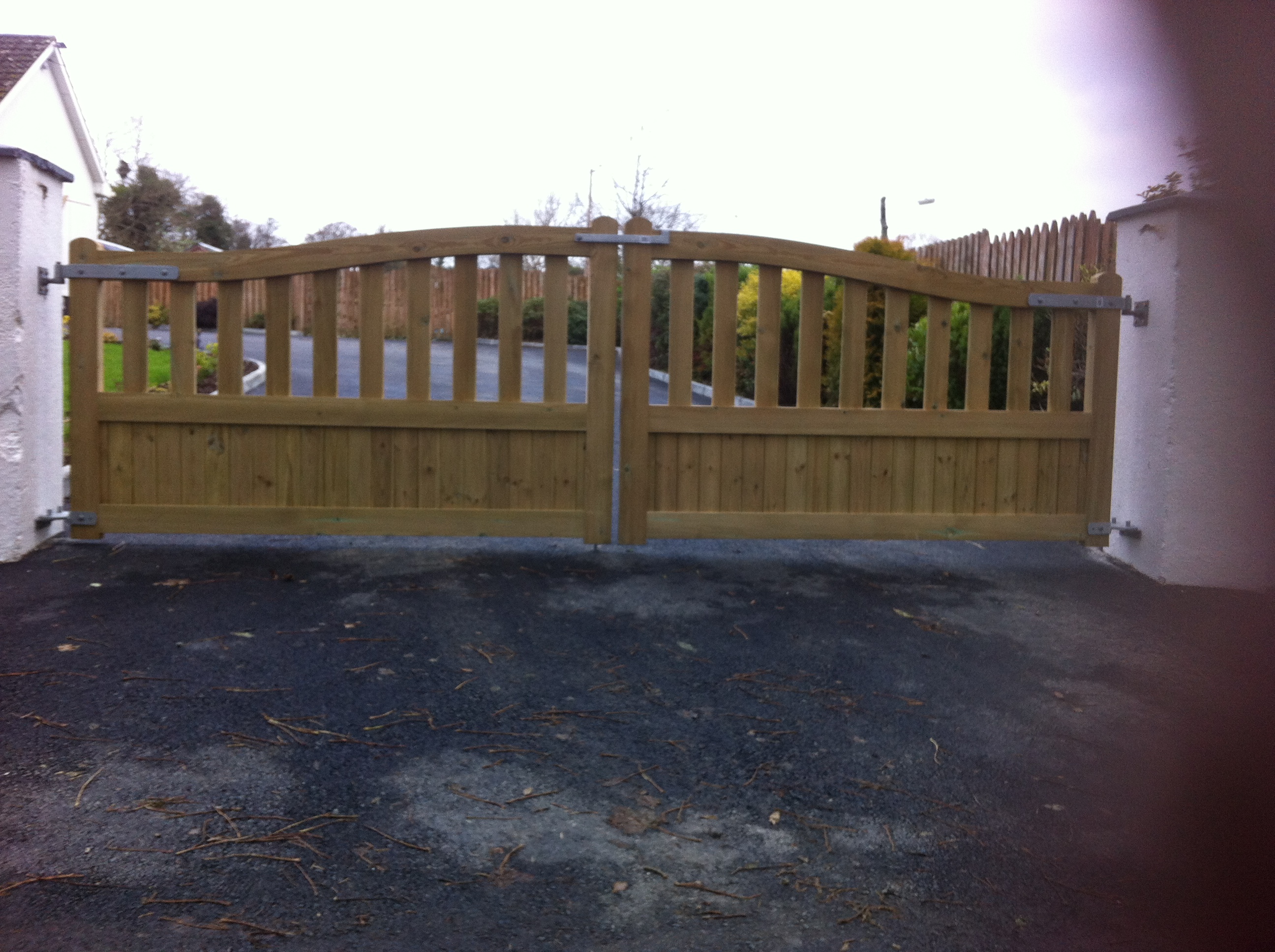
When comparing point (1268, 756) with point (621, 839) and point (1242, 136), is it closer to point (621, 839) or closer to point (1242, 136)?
point (1242, 136)

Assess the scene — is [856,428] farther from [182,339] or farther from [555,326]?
[182,339]

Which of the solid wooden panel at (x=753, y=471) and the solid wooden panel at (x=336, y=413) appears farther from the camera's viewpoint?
the solid wooden panel at (x=753, y=471)

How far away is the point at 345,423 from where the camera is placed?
5.13m

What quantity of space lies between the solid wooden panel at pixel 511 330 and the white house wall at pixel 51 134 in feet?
51.2

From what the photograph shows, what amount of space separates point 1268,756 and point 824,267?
4.20m

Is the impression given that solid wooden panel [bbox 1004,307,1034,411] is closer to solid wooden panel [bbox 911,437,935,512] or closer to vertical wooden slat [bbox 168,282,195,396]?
solid wooden panel [bbox 911,437,935,512]

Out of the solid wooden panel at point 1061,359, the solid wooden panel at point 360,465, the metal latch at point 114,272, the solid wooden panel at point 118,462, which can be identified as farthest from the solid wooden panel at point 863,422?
the solid wooden panel at point 118,462

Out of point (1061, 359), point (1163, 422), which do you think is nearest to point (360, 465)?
point (1061, 359)

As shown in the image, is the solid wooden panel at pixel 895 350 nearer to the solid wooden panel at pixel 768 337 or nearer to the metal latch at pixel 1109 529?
the solid wooden panel at pixel 768 337

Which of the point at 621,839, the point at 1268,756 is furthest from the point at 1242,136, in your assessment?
the point at 621,839

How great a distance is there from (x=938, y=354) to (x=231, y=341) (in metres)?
3.53

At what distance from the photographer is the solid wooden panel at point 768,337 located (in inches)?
206

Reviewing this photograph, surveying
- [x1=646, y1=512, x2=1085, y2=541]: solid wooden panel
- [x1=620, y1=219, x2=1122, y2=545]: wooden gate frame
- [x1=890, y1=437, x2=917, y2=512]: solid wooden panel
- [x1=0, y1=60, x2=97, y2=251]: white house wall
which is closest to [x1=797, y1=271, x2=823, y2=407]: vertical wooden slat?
[x1=620, y1=219, x2=1122, y2=545]: wooden gate frame

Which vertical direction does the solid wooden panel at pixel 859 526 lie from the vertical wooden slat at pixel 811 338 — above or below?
below
